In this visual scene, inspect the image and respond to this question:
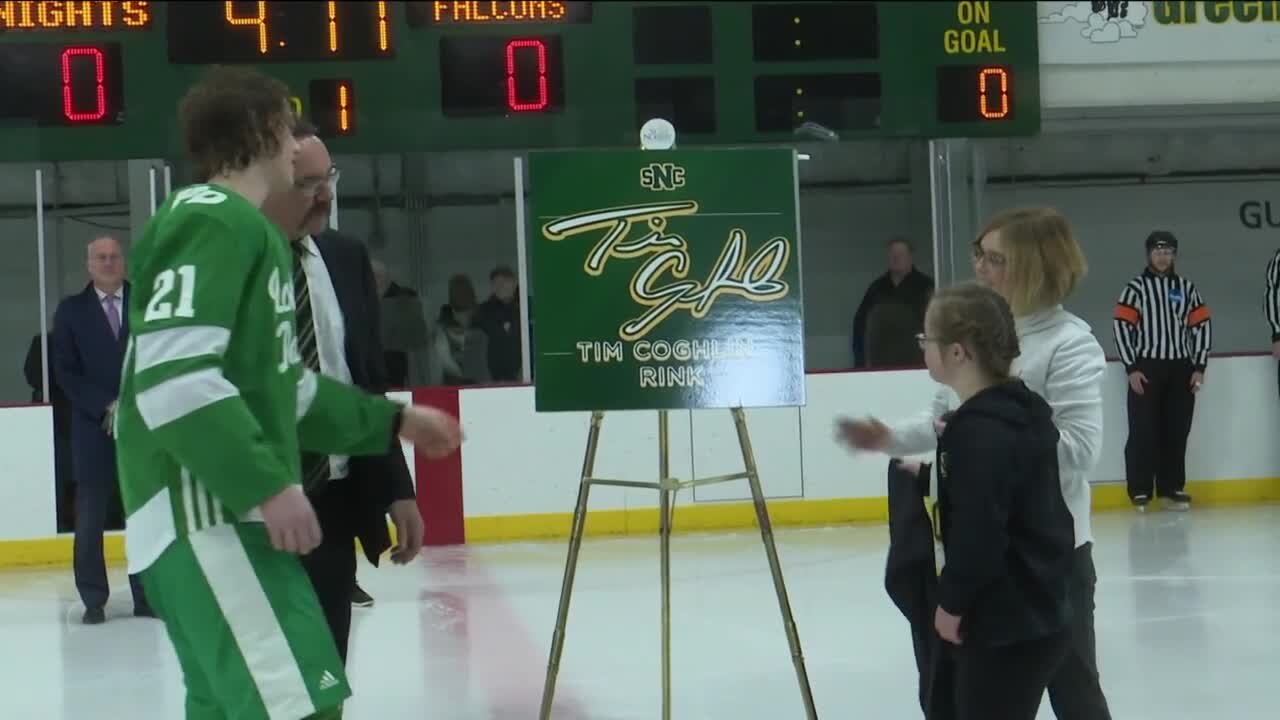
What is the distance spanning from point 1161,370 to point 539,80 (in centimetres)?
397

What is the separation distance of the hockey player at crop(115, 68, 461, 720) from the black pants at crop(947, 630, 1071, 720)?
1072 mm

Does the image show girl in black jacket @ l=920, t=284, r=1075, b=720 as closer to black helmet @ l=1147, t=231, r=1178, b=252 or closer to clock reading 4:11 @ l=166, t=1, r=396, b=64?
clock reading 4:11 @ l=166, t=1, r=396, b=64

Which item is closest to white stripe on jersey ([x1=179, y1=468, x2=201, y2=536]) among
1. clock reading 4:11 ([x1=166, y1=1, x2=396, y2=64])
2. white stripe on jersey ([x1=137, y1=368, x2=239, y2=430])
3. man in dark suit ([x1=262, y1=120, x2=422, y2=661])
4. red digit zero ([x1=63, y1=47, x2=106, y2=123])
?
white stripe on jersey ([x1=137, y1=368, x2=239, y2=430])

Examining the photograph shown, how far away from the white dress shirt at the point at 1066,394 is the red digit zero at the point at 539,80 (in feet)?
18.3

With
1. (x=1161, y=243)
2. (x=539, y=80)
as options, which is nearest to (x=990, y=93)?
(x=1161, y=243)

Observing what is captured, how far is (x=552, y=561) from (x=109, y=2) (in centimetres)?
360

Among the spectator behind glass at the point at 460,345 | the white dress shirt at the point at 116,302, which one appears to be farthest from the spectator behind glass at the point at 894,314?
the white dress shirt at the point at 116,302

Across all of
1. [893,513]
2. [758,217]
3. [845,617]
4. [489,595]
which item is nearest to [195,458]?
[893,513]

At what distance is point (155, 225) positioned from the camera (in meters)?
2.17

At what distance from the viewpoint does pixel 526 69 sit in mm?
8383

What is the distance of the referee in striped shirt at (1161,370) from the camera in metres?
9.27

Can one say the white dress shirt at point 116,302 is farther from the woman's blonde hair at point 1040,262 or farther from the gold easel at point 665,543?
the woman's blonde hair at point 1040,262

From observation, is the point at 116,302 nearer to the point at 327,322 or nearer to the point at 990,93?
the point at 327,322

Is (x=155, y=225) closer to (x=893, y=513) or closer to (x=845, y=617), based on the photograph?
(x=893, y=513)
